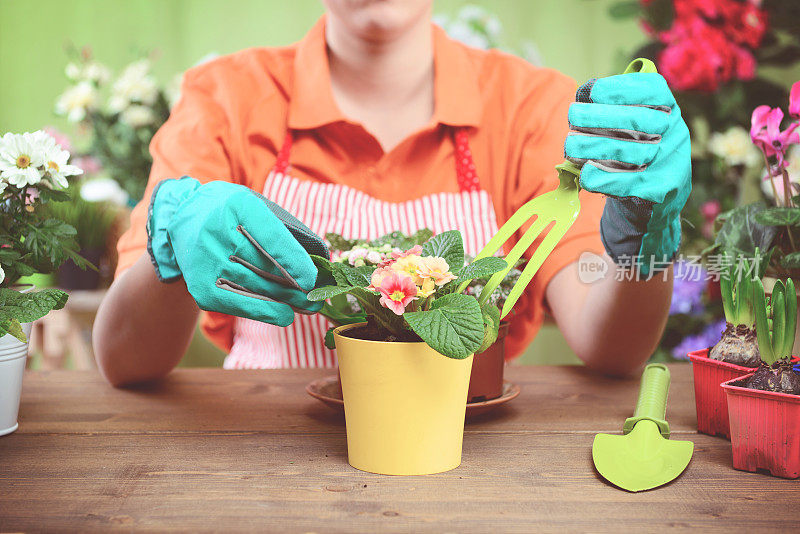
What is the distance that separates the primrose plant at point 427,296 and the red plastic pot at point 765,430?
25cm

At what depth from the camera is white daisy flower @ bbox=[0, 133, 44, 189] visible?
0.76 m

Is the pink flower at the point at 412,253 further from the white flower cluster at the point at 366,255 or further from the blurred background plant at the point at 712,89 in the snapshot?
the blurred background plant at the point at 712,89

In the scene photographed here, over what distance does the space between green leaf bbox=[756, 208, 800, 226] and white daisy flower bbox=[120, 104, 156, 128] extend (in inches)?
71.5

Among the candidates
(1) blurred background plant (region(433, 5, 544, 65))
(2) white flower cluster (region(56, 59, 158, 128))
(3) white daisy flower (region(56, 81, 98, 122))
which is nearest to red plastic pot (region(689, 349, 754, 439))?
(1) blurred background plant (region(433, 5, 544, 65))

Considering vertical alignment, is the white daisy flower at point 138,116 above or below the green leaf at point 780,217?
above

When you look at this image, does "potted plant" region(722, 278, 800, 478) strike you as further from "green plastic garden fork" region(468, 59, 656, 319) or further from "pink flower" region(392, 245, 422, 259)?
"pink flower" region(392, 245, 422, 259)

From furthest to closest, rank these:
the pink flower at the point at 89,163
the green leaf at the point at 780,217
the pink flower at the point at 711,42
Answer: the pink flower at the point at 89,163, the pink flower at the point at 711,42, the green leaf at the point at 780,217

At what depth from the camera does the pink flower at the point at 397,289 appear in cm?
61

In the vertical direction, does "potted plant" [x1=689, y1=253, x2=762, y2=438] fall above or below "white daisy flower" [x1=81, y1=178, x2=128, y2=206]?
below

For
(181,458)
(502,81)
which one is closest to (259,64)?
(502,81)

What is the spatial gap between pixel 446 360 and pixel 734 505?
0.91ft

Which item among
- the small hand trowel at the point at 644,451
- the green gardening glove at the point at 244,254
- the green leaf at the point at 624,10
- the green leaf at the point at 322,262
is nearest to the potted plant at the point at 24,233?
the green gardening glove at the point at 244,254

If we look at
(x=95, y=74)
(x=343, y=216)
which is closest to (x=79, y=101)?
(x=95, y=74)

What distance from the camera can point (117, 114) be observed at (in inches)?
85.4
